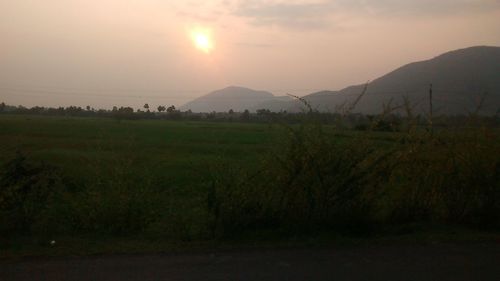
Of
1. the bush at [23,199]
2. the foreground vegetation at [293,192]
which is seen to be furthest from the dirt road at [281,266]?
the bush at [23,199]

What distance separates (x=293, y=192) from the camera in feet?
27.6

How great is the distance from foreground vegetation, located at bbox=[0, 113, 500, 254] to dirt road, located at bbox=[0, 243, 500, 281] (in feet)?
3.81

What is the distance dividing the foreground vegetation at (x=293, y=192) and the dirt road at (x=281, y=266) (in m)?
1.16

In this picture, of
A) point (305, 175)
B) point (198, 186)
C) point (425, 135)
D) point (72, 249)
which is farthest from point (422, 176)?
point (198, 186)

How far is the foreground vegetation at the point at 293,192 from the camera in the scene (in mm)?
8180

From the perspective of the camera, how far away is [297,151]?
27.6ft

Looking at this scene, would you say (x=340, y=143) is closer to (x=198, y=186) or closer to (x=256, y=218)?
(x=256, y=218)

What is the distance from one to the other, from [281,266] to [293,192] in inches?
81.9

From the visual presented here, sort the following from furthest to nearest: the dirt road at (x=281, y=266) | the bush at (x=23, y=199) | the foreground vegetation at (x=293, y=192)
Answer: the foreground vegetation at (x=293, y=192) < the bush at (x=23, y=199) < the dirt road at (x=281, y=266)

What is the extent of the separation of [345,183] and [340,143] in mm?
739

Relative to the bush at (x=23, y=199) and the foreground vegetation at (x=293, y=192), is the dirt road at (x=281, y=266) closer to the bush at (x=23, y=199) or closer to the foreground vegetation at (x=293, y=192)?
the foreground vegetation at (x=293, y=192)

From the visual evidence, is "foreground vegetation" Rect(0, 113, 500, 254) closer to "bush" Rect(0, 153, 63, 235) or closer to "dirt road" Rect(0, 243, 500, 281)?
"bush" Rect(0, 153, 63, 235)

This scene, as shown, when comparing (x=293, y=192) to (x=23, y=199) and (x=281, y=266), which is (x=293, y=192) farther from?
(x=23, y=199)

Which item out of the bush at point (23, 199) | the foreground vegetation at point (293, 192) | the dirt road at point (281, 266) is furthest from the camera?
the foreground vegetation at point (293, 192)
